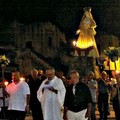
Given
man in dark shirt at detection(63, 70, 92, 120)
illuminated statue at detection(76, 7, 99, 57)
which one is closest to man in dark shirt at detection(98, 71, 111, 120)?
man in dark shirt at detection(63, 70, 92, 120)

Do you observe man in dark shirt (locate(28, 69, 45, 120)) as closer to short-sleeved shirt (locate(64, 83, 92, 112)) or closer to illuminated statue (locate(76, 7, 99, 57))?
short-sleeved shirt (locate(64, 83, 92, 112))

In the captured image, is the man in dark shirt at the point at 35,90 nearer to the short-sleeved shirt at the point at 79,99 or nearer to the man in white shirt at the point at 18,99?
the man in white shirt at the point at 18,99

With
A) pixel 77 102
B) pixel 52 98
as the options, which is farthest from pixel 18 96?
pixel 77 102

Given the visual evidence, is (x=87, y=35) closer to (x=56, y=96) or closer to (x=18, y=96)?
(x=18, y=96)

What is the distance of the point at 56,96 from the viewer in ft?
39.9

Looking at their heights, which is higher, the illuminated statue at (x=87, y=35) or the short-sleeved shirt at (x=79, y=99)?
the illuminated statue at (x=87, y=35)

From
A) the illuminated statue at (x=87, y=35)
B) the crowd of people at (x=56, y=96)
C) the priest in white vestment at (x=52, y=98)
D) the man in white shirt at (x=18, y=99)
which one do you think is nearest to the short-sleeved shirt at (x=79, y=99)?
the crowd of people at (x=56, y=96)

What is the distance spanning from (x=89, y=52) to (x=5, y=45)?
1328 centimetres

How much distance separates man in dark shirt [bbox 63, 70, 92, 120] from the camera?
10688 mm

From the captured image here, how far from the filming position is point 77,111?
10.7m

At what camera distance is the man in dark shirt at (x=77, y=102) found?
35.1 feet

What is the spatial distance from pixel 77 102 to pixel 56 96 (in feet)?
4.80

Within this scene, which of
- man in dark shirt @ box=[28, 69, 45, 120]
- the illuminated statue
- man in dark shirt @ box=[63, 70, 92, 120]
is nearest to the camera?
man in dark shirt @ box=[63, 70, 92, 120]

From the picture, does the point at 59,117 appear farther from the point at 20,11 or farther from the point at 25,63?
the point at 20,11
